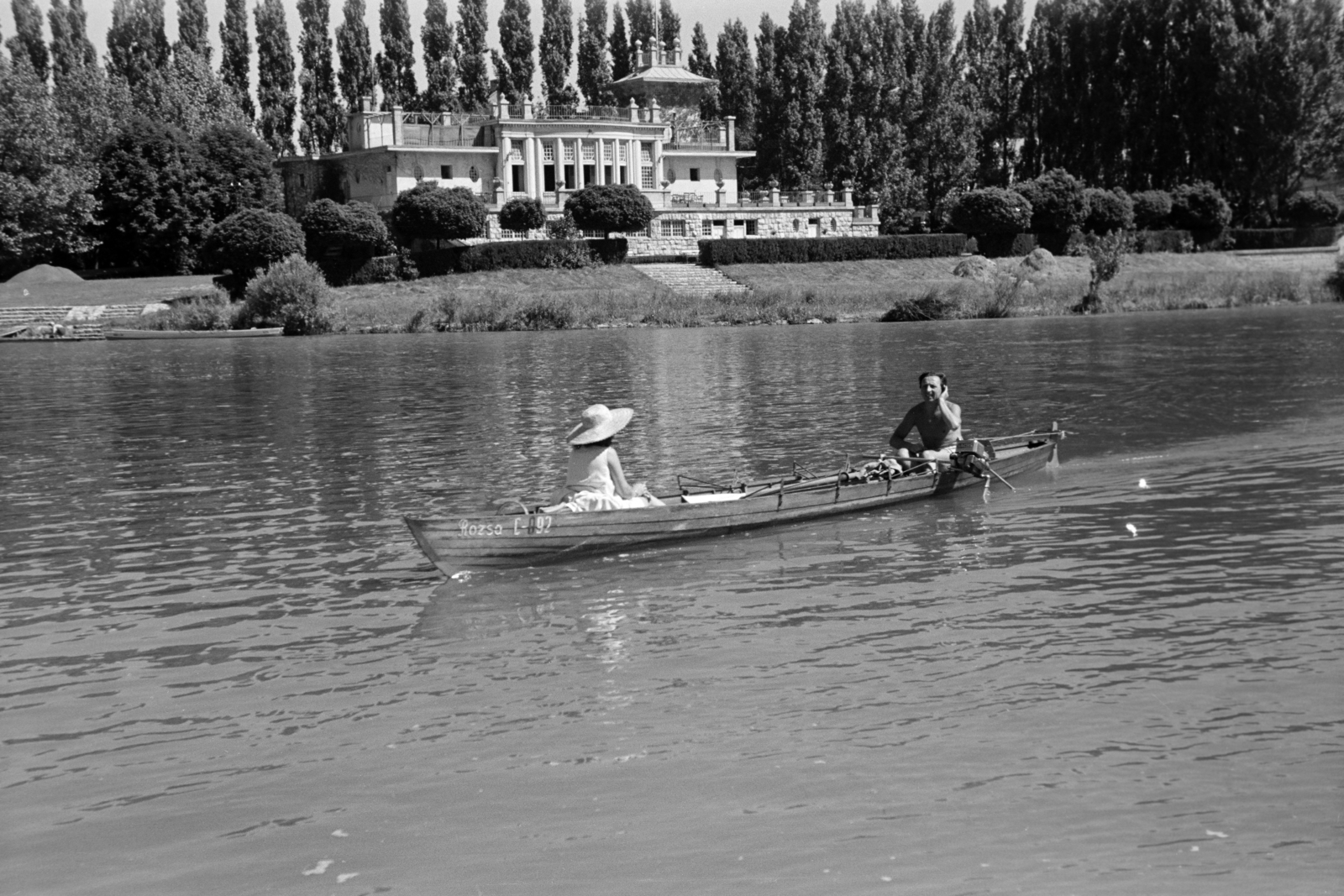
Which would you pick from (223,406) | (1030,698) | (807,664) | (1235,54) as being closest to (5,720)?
(807,664)

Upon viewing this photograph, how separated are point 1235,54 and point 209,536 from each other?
71.9m

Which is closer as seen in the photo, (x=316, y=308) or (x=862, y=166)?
(x=316, y=308)

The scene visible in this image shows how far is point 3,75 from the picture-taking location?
71.6 m

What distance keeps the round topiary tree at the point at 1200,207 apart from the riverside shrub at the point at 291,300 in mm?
46366

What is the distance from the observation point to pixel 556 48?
3659 inches

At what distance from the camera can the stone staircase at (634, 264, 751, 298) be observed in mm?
69188

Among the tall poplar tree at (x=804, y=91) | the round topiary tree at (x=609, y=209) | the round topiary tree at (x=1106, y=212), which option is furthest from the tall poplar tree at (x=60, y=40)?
the round topiary tree at (x=1106, y=212)

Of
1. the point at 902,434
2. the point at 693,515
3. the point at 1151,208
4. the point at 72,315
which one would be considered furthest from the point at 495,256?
the point at 693,515

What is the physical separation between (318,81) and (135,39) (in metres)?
11.2

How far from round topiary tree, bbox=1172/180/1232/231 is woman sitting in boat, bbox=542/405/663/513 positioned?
7123cm

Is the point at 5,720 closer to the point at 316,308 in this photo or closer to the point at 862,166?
the point at 316,308

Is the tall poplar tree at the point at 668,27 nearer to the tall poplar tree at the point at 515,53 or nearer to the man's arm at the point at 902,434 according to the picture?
the tall poplar tree at the point at 515,53

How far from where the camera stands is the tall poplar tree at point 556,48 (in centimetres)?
9275

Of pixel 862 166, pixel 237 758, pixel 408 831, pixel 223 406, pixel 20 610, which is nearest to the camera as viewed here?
pixel 408 831
